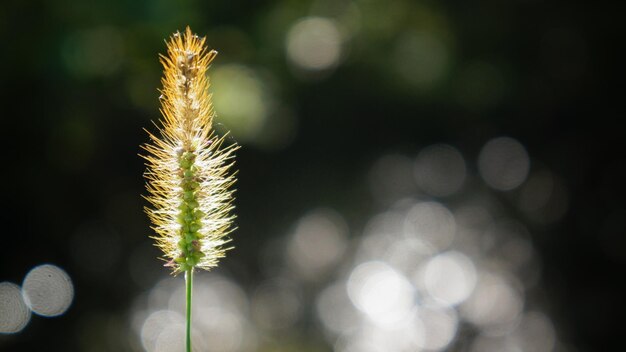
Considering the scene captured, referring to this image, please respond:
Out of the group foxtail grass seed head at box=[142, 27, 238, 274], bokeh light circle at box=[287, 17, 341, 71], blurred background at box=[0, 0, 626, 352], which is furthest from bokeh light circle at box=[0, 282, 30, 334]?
foxtail grass seed head at box=[142, 27, 238, 274]

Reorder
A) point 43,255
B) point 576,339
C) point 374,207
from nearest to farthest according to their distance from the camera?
point 43,255 < point 576,339 < point 374,207

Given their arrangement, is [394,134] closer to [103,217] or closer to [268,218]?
[268,218]

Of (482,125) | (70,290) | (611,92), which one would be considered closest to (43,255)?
(70,290)

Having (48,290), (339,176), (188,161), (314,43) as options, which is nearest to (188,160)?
(188,161)

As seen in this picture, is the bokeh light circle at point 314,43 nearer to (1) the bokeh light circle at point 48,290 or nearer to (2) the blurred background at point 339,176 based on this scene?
(2) the blurred background at point 339,176

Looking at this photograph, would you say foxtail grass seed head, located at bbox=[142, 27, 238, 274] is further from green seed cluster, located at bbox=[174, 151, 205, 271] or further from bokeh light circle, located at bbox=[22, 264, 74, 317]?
bokeh light circle, located at bbox=[22, 264, 74, 317]
